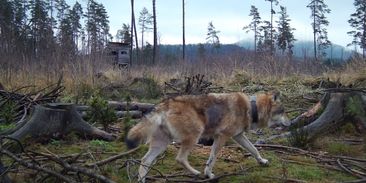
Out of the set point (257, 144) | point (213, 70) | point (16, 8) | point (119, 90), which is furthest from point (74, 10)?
point (257, 144)

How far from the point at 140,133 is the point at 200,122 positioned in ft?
2.82

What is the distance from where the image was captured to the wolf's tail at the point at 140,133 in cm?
523

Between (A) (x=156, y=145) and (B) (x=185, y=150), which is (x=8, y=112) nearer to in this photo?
(A) (x=156, y=145)

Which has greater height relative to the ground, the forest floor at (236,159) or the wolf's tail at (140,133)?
the wolf's tail at (140,133)

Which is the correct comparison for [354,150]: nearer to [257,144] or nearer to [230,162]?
[257,144]

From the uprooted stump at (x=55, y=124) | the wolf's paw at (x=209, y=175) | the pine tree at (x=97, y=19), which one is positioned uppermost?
the pine tree at (x=97, y=19)

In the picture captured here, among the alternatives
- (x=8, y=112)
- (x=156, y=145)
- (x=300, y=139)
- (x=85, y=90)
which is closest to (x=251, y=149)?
(x=300, y=139)

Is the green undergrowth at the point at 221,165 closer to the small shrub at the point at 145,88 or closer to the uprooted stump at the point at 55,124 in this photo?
the uprooted stump at the point at 55,124

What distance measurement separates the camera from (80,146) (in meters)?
6.98

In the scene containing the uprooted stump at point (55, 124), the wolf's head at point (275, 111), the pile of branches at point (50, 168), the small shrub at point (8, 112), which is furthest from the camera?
the small shrub at point (8, 112)

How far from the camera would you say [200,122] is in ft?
18.6

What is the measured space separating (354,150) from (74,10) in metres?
57.8

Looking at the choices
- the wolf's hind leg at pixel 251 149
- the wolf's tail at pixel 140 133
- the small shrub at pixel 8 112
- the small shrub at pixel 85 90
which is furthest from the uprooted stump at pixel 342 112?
the small shrub at pixel 85 90

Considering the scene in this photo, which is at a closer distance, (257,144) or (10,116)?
(257,144)
